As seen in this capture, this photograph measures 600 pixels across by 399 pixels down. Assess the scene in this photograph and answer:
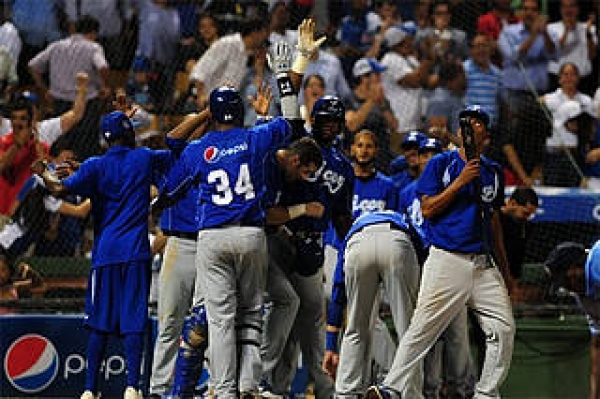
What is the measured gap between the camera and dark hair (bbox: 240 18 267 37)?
51.8ft

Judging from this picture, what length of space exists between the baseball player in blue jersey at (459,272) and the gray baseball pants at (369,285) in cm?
28

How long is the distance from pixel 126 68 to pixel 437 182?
21.8 ft

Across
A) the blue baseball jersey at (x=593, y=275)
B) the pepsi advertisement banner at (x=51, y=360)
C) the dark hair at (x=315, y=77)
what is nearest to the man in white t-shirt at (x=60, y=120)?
the dark hair at (x=315, y=77)

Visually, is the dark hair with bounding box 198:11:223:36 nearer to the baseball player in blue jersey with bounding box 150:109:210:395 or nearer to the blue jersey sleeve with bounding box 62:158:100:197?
the baseball player in blue jersey with bounding box 150:109:210:395

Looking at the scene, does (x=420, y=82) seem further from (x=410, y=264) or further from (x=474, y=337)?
(x=410, y=264)

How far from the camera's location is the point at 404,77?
1611cm

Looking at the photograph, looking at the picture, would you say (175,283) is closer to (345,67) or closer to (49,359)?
(49,359)

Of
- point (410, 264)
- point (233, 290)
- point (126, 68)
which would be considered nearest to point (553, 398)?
point (410, 264)

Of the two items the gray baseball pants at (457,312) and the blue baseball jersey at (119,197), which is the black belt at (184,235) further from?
the gray baseball pants at (457,312)

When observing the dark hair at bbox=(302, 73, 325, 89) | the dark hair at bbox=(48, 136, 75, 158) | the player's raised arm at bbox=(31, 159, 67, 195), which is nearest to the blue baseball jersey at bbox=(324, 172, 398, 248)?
the player's raised arm at bbox=(31, 159, 67, 195)

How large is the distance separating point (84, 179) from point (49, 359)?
2.59m

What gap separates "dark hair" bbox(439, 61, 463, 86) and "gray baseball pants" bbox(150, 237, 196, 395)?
538cm

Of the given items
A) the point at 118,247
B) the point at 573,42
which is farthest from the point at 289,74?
the point at 573,42

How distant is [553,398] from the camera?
12.8 meters
